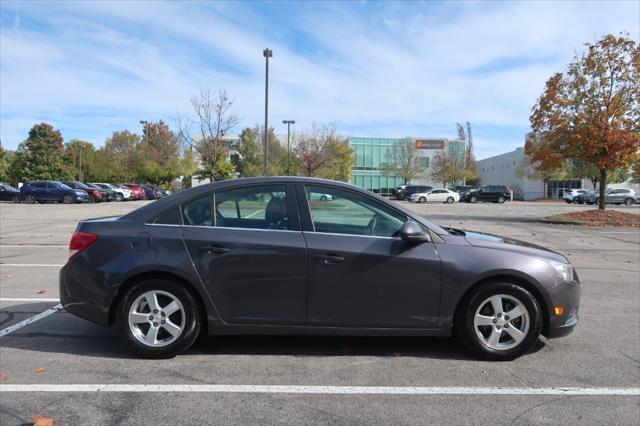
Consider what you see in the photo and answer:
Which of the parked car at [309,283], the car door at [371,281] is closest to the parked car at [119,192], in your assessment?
the parked car at [309,283]

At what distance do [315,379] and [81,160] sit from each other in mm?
72171

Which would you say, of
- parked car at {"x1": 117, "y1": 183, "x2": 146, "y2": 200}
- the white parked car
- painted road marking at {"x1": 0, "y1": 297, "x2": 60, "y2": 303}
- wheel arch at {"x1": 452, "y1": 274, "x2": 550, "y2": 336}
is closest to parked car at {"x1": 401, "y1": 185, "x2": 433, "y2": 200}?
the white parked car

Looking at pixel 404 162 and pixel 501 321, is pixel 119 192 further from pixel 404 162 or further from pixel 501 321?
pixel 501 321

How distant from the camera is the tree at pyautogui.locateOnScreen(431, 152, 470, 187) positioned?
7050 cm

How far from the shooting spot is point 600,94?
1972 cm

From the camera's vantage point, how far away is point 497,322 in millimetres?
4195

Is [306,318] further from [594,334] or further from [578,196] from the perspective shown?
[578,196]

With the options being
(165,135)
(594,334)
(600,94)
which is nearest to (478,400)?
(594,334)

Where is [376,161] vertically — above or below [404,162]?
above

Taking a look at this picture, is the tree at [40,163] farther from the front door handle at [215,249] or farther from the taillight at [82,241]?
the front door handle at [215,249]

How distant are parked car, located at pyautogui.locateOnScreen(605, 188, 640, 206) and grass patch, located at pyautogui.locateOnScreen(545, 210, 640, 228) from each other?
25.0 metres

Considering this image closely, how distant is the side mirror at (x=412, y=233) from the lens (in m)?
4.04

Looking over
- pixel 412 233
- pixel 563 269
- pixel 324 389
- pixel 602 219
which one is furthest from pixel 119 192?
pixel 563 269

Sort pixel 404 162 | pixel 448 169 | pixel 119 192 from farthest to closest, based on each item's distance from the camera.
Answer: pixel 448 169, pixel 404 162, pixel 119 192
